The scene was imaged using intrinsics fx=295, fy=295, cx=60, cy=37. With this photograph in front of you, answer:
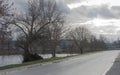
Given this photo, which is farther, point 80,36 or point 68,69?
point 80,36

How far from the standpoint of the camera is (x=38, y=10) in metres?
54.9

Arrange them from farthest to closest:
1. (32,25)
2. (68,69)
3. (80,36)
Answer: (80,36), (32,25), (68,69)

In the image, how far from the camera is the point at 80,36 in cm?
13388

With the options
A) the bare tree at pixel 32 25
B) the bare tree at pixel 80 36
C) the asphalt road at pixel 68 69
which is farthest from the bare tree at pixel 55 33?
the bare tree at pixel 80 36

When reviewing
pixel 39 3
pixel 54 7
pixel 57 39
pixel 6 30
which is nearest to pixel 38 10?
pixel 39 3

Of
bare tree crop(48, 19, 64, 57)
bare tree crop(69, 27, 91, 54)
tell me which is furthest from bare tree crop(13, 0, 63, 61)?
bare tree crop(69, 27, 91, 54)

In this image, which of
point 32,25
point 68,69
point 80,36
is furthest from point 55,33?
point 80,36

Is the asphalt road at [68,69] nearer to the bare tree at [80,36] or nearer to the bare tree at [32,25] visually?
the bare tree at [32,25]

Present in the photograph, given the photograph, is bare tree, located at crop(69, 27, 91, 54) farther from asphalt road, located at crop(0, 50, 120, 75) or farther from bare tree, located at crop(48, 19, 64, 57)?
asphalt road, located at crop(0, 50, 120, 75)

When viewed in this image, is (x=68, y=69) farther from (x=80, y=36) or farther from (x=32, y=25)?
(x=80, y=36)

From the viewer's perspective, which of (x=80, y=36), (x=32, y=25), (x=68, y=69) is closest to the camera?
(x=68, y=69)

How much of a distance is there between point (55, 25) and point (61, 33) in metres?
7.22

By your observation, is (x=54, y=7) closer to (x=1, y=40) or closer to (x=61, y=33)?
(x=61, y=33)

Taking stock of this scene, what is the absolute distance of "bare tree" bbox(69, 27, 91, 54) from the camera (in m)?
123
